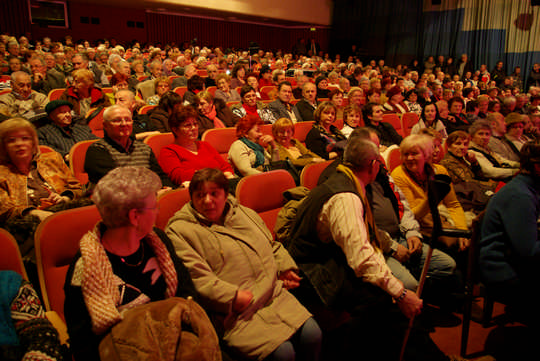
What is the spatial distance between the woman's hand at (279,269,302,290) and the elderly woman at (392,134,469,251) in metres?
1.11

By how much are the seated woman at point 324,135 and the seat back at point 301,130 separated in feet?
0.60

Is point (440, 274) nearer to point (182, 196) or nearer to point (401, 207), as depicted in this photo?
point (401, 207)

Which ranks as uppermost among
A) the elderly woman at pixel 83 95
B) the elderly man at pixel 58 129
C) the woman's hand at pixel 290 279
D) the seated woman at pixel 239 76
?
the seated woman at pixel 239 76

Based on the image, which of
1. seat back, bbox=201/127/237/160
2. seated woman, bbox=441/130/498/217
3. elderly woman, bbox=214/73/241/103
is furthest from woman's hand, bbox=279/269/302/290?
elderly woman, bbox=214/73/241/103

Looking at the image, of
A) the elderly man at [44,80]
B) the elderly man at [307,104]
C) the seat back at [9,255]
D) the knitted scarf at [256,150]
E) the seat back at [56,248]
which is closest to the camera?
the seat back at [9,255]

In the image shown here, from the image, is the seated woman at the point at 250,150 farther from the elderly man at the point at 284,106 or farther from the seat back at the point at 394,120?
the seat back at the point at 394,120

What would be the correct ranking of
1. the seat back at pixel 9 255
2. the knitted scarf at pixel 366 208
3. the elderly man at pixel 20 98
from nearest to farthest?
the seat back at pixel 9 255, the knitted scarf at pixel 366 208, the elderly man at pixel 20 98

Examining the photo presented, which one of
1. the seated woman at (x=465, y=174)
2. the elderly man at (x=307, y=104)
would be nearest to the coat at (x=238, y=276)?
the seated woman at (x=465, y=174)

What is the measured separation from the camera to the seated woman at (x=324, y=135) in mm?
3773

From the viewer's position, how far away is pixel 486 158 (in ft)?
11.6

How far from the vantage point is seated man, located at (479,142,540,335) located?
1.71 m

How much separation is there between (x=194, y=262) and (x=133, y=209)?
0.37m

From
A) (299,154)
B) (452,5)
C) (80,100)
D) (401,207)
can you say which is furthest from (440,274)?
(452,5)

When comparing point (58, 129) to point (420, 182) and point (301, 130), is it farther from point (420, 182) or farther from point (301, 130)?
point (420, 182)
